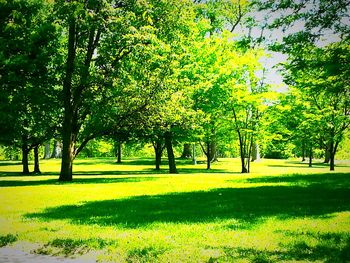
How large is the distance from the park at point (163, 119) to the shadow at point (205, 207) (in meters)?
0.07

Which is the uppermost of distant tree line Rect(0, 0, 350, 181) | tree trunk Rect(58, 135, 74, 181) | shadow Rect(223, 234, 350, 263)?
distant tree line Rect(0, 0, 350, 181)

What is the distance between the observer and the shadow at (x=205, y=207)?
42.6ft

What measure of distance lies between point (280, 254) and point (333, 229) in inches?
112

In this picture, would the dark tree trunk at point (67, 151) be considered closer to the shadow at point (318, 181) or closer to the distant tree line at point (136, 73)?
the distant tree line at point (136, 73)

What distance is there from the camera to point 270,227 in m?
11.2

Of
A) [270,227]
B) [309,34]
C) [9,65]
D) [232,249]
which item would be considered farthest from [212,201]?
[9,65]

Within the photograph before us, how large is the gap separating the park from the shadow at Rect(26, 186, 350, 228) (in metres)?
0.07

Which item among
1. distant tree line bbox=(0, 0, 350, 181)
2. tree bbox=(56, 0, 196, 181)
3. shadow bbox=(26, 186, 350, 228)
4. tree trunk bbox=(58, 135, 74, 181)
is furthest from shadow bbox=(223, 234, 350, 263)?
tree trunk bbox=(58, 135, 74, 181)

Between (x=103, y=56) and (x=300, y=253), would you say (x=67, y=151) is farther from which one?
(x=300, y=253)

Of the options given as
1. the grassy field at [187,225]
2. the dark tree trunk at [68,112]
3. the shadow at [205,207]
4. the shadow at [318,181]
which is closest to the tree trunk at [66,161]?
the dark tree trunk at [68,112]

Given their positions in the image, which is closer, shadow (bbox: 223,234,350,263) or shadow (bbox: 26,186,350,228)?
shadow (bbox: 223,234,350,263)

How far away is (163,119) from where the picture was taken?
31.7 m

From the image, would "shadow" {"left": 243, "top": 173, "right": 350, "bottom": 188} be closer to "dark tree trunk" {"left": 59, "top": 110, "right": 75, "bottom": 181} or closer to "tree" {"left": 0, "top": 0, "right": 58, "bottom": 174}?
"dark tree trunk" {"left": 59, "top": 110, "right": 75, "bottom": 181}

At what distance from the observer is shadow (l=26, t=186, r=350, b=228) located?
12977 millimetres
